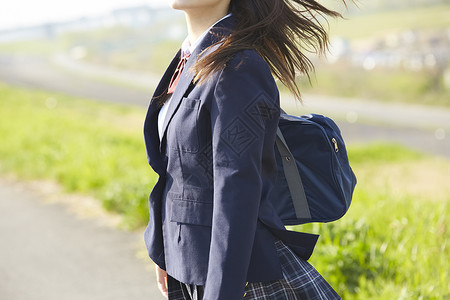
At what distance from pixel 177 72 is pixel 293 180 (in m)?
0.50

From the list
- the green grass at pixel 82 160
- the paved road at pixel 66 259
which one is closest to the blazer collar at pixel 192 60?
the paved road at pixel 66 259

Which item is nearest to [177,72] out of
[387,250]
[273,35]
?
[273,35]

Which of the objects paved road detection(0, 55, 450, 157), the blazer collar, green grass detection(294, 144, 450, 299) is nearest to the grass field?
green grass detection(294, 144, 450, 299)

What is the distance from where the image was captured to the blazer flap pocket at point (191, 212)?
4.82 ft

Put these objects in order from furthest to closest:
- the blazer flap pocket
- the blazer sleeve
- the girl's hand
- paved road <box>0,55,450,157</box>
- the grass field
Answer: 1. paved road <box>0,55,450,157</box>
2. the grass field
3. the girl's hand
4. the blazer flap pocket
5. the blazer sleeve

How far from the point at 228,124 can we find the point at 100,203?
14.1 feet

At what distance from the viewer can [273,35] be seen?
1610 mm

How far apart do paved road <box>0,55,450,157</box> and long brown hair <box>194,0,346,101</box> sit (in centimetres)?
1288

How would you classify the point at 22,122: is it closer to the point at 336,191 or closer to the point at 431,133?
the point at 336,191

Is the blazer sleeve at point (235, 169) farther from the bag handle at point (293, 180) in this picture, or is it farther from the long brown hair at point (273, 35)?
the bag handle at point (293, 180)

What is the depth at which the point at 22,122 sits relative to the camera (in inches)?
396

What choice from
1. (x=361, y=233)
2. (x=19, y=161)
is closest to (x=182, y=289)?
(x=361, y=233)

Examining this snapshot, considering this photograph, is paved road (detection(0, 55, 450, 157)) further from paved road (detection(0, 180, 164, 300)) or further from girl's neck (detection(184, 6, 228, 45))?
girl's neck (detection(184, 6, 228, 45))

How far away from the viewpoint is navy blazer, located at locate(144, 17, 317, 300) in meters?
1.37
